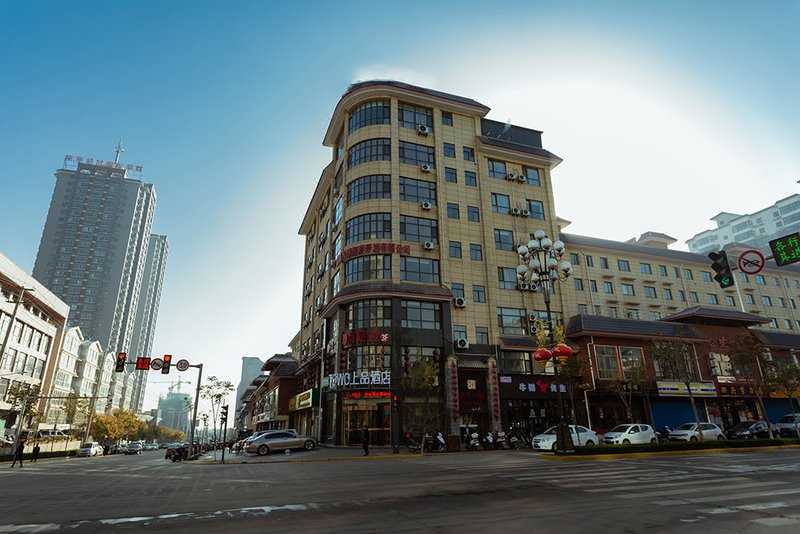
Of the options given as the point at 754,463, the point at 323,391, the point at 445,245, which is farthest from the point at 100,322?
the point at 754,463

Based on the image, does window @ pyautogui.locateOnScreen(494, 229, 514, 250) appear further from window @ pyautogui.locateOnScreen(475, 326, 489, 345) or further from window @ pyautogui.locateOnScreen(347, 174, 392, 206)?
window @ pyautogui.locateOnScreen(347, 174, 392, 206)

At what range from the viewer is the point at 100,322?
123938 mm

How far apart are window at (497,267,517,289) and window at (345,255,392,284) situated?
404 inches

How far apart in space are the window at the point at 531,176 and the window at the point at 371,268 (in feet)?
58.8

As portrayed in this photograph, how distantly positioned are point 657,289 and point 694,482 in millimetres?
41508

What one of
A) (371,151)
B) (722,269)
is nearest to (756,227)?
(371,151)

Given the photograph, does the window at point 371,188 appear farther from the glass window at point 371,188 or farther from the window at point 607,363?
the window at point 607,363

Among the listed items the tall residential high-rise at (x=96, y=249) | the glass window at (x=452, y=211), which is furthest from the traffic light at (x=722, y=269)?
the tall residential high-rise at (x=96, y=249)

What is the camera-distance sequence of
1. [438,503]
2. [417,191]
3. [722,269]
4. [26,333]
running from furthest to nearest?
[26,333]
[417,191]
[722,269]
[438,503]

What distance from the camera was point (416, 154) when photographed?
39062 millimetres

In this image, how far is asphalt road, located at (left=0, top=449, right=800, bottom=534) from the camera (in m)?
7.06

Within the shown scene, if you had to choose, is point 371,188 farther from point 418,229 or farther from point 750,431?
point 750,431

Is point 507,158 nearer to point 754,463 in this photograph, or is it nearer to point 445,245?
point 445,245

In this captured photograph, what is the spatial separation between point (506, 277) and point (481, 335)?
6.12 meters
